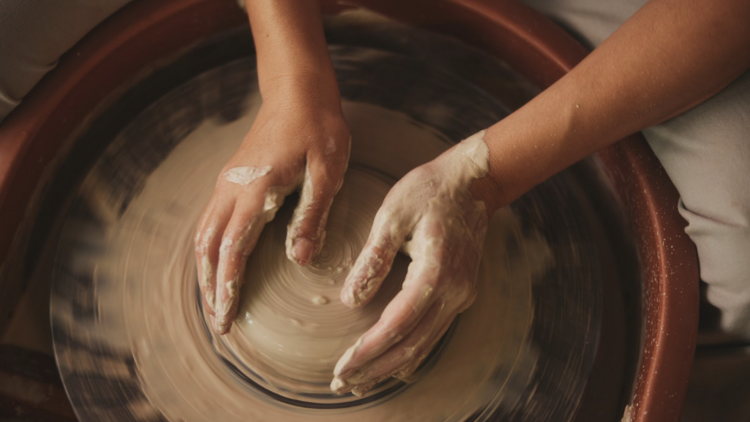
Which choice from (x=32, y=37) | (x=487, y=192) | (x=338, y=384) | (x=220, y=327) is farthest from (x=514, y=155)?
(x=32, y=37)

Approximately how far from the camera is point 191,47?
4.14 feet

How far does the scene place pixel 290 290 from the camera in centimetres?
92

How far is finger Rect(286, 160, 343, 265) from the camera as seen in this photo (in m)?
0.90

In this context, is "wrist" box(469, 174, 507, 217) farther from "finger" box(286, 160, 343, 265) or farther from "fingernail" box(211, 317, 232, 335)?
"fingernail" box(211, 317, 232, 335)

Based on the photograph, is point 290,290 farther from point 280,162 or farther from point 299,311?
point 280,162

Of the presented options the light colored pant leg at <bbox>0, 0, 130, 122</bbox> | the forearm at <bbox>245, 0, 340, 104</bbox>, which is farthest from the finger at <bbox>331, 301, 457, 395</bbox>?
the light colored pant leg at <bbox>0, 0, 130, 122</bbox>

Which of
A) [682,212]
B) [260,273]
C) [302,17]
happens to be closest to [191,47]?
[302,17]

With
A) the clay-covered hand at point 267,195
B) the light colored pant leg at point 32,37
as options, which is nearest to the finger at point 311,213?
the clay-covered hand at point 267,195

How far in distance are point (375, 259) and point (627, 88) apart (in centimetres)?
57

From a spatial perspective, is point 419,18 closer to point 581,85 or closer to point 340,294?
point 581,85

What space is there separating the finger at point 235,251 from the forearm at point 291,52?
0.27 meters

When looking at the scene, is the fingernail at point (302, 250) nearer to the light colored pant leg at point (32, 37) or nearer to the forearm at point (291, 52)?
the forearm at point (291, 52)

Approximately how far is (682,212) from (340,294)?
0.70m

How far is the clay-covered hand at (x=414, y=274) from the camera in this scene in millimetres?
848
